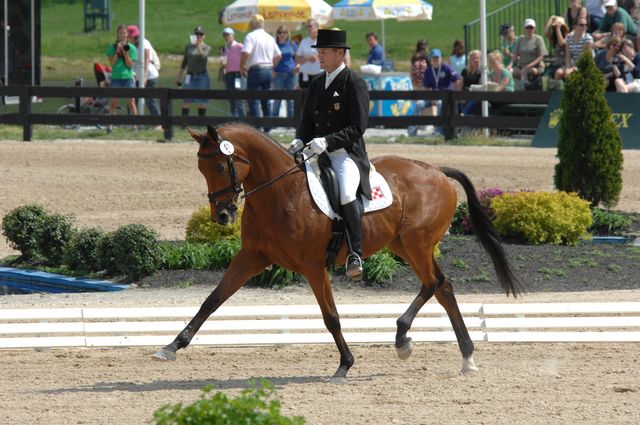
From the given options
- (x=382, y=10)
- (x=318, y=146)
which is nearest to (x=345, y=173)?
(x=318, y=146)

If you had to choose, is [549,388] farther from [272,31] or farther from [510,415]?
[272,31]

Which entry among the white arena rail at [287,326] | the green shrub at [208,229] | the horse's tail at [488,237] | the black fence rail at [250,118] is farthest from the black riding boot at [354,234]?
the black fence rail at [250,118]

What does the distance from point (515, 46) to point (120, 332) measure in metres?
17.5

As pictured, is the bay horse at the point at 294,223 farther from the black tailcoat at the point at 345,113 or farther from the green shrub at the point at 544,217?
the green shrub at the point at 544,217

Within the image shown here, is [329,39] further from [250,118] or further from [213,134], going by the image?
[250,118]

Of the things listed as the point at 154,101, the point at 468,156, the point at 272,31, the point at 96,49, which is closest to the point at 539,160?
the point at 468,156

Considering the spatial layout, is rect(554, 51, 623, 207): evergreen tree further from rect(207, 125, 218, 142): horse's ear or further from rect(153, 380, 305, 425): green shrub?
rect(153, 380, 305, 425): green shrub

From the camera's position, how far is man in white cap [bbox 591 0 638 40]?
2498 cm

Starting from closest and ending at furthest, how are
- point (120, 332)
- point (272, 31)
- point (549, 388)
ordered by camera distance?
point (549, 388) < point (120, 332) < point (272, 31)

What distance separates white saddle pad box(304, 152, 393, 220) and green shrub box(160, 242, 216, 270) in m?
4.07

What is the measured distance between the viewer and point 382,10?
28.3m

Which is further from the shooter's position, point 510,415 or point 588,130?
point 588,130

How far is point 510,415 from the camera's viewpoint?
802 centimetres

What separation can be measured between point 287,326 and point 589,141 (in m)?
6.92
